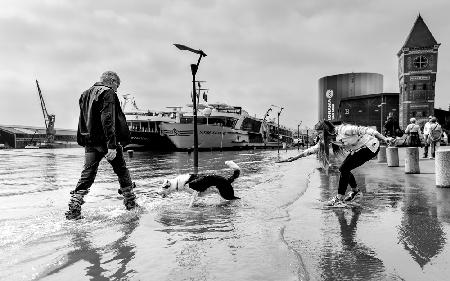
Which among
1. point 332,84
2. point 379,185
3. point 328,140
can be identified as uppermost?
point 332,84

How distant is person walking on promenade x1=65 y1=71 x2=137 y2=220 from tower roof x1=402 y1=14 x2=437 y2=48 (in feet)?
238

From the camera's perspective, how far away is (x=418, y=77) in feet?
213

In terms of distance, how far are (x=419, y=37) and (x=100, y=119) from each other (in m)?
75.6

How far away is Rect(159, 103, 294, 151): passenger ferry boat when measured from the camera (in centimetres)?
5441

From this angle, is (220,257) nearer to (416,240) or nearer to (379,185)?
(416,240)

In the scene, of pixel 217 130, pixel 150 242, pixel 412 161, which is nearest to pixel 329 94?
pixel 217 130

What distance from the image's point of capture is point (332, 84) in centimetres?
17600

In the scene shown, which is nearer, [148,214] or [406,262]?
[406,262]

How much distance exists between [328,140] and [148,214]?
313 cm

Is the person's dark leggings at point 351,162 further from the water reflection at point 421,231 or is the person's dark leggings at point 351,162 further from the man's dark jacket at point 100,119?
the man's dark jacket at point 100,119

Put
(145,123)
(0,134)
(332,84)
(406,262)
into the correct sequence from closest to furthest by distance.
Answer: (406,262), (145,123), (0,134), (332,84)

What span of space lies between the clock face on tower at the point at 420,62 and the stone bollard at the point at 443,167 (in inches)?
2613

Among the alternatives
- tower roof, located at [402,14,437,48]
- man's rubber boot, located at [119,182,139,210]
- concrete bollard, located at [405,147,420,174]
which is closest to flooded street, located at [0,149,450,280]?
man's rubber boot, located at [119,182,139,210]

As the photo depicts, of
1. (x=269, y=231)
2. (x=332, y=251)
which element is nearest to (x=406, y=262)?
(x=332, y=251)
